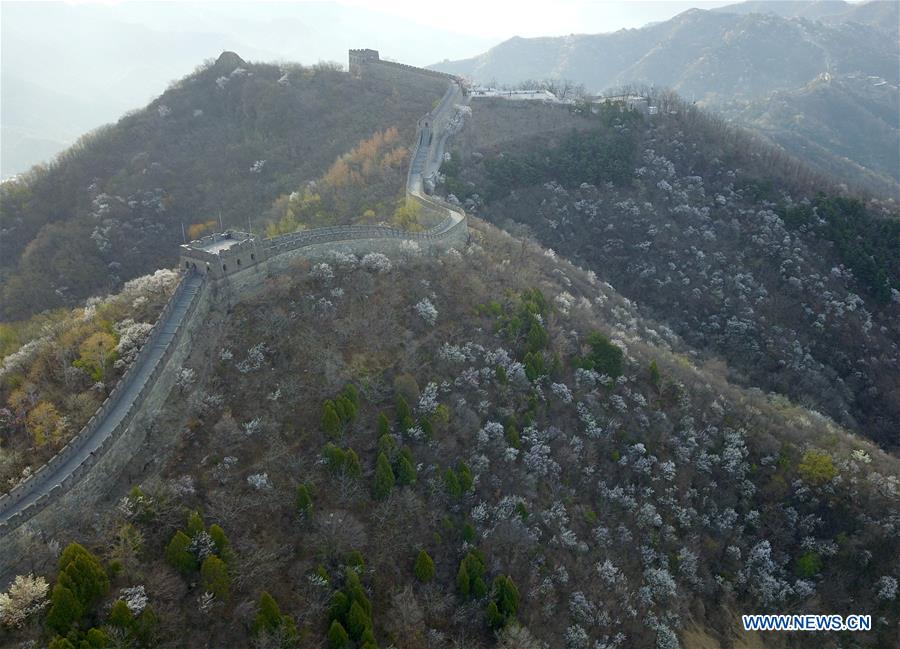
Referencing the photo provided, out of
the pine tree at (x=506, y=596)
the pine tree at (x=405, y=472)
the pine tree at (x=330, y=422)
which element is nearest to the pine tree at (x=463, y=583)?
the pine tree at (x=506, y=596)

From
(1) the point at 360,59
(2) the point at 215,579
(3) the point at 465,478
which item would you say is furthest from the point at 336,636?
(1) the point at 360,59

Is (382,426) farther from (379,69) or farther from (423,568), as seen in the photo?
(379,69)

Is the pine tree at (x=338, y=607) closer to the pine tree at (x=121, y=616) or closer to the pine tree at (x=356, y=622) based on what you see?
the pine tree at (x=356, y=622)

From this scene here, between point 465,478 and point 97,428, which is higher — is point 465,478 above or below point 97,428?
below

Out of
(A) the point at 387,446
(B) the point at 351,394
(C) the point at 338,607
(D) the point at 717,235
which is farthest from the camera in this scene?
(D) the point at 717,235

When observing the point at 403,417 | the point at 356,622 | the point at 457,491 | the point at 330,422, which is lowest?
the point at 356,622

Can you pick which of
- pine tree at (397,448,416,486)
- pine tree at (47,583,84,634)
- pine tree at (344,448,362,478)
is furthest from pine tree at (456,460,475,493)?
pine tree at (47,583,84,634)

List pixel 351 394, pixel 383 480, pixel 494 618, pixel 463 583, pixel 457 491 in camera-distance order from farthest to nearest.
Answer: pixel 351 394 < pixel 457 491 < pixel 383 480 < pixel 463 583 < pixel 494 618

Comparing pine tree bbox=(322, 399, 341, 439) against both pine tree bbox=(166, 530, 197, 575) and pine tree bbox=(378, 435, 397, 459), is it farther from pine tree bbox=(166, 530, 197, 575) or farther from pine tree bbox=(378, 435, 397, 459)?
pine tree bbox=(166, 530, 197, 575)
